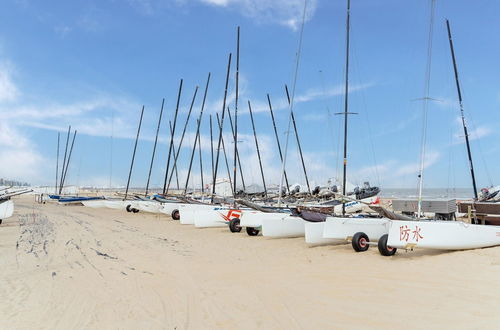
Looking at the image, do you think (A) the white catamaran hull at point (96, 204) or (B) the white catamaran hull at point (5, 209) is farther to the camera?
(A) the white catamaran hull at point (96, 204)

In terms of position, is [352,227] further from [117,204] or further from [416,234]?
[117,204]

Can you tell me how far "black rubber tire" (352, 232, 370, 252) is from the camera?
36.4ft

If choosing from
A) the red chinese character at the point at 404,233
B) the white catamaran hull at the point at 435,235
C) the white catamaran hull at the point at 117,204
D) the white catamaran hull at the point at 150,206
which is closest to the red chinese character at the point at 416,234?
the white catamaran hull at the point at 435,235

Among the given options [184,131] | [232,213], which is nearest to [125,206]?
[184,131]

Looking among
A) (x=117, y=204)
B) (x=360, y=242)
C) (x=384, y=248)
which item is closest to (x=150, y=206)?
(x=117, y=204)

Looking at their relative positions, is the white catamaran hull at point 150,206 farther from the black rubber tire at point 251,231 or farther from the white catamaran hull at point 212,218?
the black rubber tire at point 251,231

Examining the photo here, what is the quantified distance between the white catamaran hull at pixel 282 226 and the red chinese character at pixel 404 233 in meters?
5.42

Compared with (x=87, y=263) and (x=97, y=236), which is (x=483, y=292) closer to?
(x=87, y=263)

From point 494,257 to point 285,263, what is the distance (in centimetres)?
545

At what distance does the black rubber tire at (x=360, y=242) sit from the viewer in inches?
437

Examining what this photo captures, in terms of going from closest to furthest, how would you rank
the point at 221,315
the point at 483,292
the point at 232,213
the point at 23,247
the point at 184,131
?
the point at 221,315
the point at 483,292
the point at 23,247
the point at 232,213
the point at 184,131

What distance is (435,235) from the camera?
388 inches

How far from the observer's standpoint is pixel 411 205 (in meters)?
13.4

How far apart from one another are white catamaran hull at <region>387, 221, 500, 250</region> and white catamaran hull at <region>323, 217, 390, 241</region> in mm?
1733
